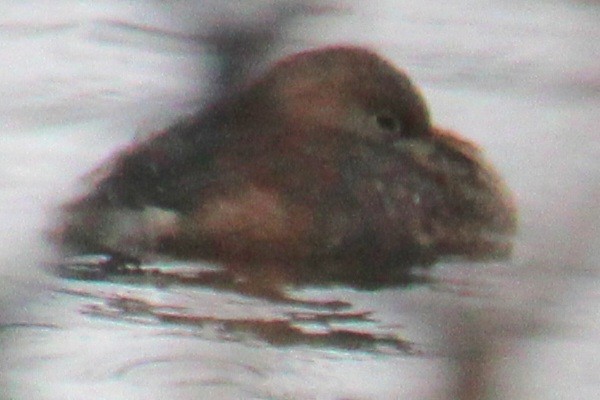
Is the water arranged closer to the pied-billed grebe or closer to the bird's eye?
the pied-billed grebe

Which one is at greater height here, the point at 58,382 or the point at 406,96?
the point at 406,96

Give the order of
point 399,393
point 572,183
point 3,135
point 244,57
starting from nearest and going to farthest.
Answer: point 572,183
point 244,57
point 399,393
point 3,135

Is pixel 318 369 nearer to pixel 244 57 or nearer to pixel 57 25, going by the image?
pixel 244 57

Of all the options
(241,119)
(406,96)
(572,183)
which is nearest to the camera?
(572,183)

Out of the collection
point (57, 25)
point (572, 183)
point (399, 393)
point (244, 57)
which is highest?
point (57, 25)

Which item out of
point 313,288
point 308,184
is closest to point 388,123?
point 308,184

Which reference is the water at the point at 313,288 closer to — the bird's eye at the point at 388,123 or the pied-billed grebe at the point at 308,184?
the pied-billed grebe at the point at 308,184

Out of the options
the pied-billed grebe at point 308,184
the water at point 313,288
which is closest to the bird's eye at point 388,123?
the pied-billed grebe at point 308,184

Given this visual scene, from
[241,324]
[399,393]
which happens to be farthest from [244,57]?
[241,324]
